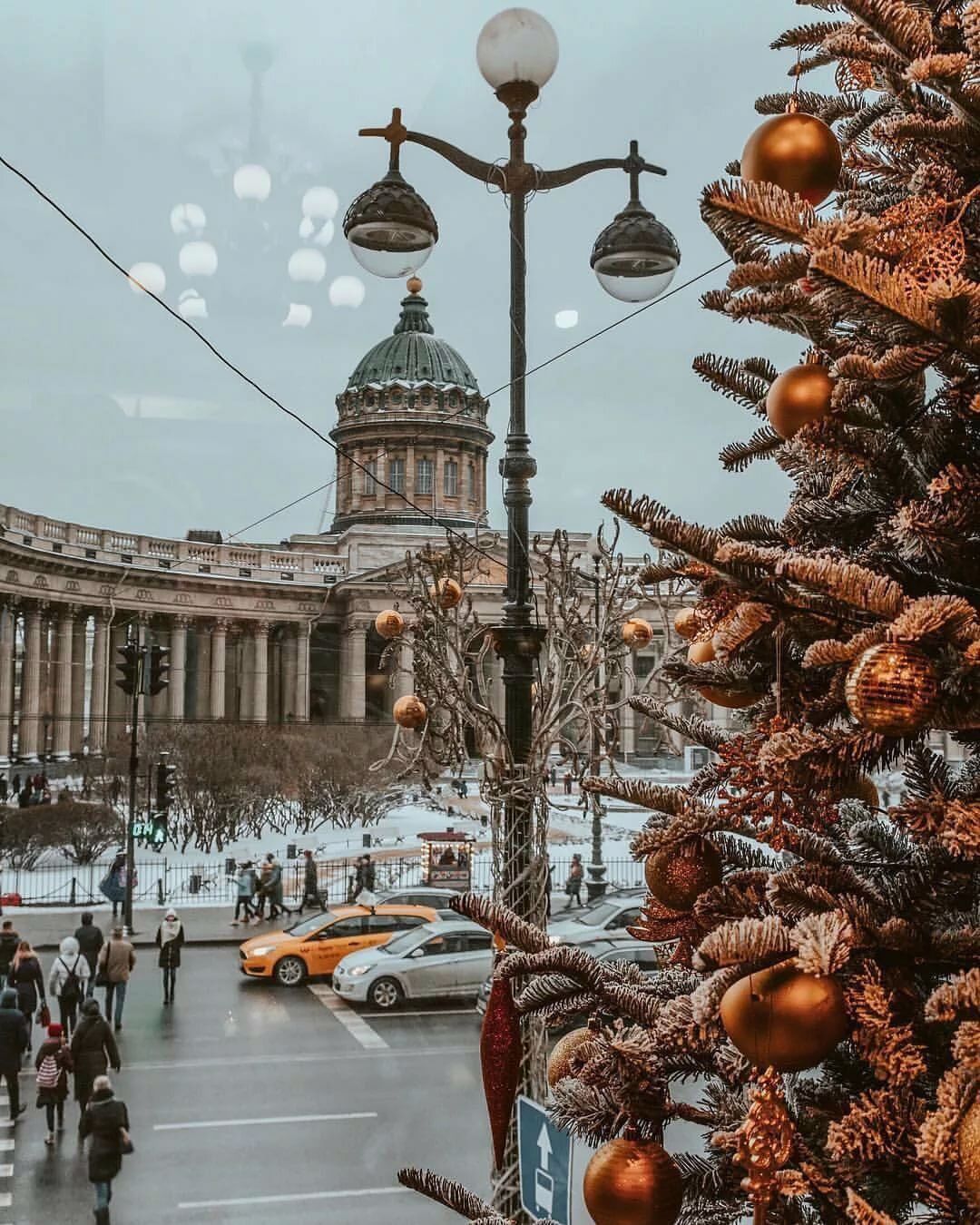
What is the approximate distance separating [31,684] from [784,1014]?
1747 inches

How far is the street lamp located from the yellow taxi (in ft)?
31.4

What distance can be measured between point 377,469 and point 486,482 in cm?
559

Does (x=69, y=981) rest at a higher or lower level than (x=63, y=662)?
lower

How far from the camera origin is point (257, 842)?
94.0ft

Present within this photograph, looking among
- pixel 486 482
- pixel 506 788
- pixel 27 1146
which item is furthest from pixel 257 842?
pixel 486 482

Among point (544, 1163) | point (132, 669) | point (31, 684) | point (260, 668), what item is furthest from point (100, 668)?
point (544, 1163)

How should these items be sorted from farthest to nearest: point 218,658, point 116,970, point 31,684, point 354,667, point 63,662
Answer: point 354,667
point 218,658
point 63,662
point 31,684
point 116,970

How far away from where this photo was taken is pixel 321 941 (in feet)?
50.7

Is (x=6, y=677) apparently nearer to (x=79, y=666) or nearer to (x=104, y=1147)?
(x=79, y=666)

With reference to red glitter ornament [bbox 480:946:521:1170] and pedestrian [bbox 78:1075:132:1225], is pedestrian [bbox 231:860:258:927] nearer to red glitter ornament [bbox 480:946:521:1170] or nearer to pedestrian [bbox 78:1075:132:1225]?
pedestrian [bbox 78:1075:132:1225]

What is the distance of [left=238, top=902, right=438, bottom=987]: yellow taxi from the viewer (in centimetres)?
1516

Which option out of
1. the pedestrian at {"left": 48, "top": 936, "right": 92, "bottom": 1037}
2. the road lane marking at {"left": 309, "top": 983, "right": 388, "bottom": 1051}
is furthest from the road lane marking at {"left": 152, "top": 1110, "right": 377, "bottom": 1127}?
the pedestrian at {"left": 48, "top": 936, "right": 92, "bottom": 1037}

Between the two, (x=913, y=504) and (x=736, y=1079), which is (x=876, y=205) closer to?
(x=913, y=504)

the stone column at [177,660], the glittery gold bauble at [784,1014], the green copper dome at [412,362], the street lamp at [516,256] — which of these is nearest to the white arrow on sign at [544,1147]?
the glittery gold bauble at [784,1014]
